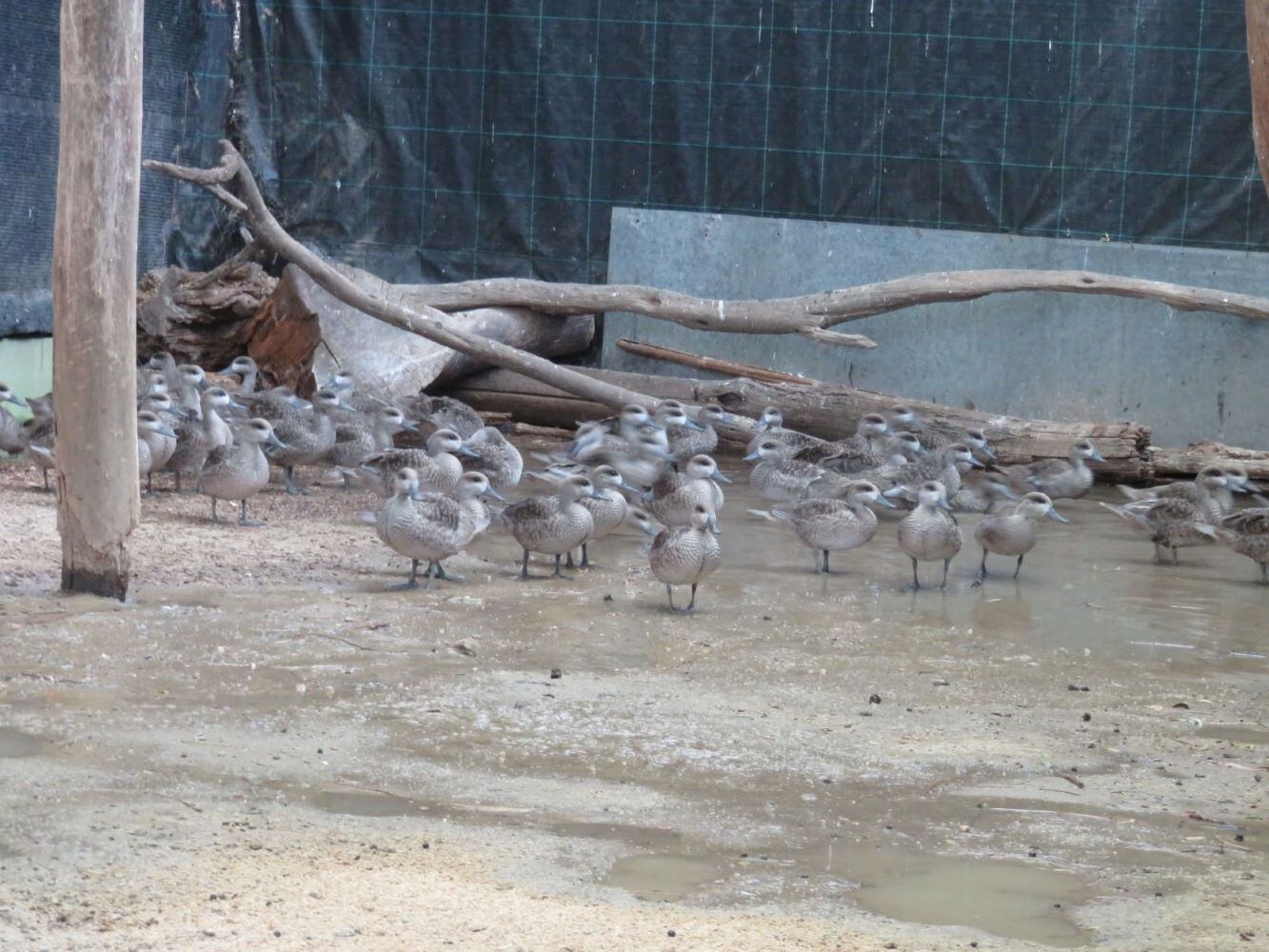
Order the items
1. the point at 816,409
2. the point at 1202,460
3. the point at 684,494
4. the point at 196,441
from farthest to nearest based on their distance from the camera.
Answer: the point at 816,409 < the point at 1202,460 < the point at 196,441 < the point at 684,494

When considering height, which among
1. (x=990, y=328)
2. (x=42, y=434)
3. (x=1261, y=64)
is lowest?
(x=42, y=434)

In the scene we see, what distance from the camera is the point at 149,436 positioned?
A: 10875 mm

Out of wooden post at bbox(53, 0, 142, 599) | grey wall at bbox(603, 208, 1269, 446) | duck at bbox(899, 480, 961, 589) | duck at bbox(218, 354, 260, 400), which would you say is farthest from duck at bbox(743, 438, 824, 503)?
wooden post at bbox(53, 0, 142, 599)

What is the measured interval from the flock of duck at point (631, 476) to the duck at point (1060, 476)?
0.02m

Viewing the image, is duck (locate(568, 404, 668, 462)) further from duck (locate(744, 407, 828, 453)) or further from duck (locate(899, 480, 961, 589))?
duck (locate(899, 480, 961, 589))

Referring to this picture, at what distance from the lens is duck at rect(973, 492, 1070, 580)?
10148 mm

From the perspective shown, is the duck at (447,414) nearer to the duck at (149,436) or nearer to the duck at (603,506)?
the duck at (149,436)

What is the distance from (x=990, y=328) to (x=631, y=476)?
486 centimetres

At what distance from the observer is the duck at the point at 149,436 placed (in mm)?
10648

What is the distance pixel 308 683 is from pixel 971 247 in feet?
33.3

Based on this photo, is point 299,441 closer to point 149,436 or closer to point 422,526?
point 149,436

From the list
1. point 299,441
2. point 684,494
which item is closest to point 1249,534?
point 684,494

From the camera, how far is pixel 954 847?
17.6ft

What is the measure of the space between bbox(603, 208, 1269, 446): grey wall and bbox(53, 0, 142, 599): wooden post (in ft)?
28.8
